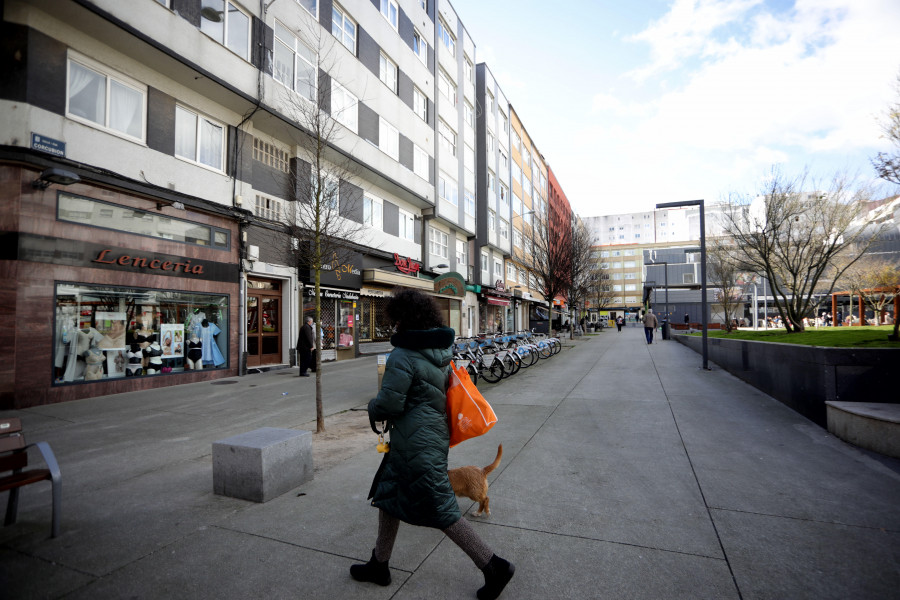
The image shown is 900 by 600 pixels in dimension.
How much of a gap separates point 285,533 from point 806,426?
688 cm

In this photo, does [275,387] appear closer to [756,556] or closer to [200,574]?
[200,574]

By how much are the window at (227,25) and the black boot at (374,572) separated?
41.9 ft

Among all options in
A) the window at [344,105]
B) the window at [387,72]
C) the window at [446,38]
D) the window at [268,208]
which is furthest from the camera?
the window at [446,38]

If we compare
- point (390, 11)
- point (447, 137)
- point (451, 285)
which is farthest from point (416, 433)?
point (447, 137)

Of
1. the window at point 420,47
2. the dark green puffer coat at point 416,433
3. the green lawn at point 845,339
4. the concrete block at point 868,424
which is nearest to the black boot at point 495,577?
the dark green puffer coat at point 416,433

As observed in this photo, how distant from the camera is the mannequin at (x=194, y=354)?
434 inches

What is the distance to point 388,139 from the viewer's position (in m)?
18.7

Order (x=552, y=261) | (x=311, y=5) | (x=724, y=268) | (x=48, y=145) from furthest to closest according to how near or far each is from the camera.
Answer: (x=552, y=261)
(x=724, y=268)
(x=311, y=5)
(x=48, y=145)

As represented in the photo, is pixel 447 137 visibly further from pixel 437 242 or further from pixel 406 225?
pixel 406 225

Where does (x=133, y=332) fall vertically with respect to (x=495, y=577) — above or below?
above

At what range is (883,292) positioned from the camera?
2186 centimetres

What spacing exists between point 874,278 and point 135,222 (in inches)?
1126

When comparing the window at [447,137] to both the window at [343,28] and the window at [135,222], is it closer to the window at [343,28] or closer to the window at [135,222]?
the window at [343,28]

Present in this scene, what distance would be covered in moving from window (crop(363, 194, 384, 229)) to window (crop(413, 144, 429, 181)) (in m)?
3.09
